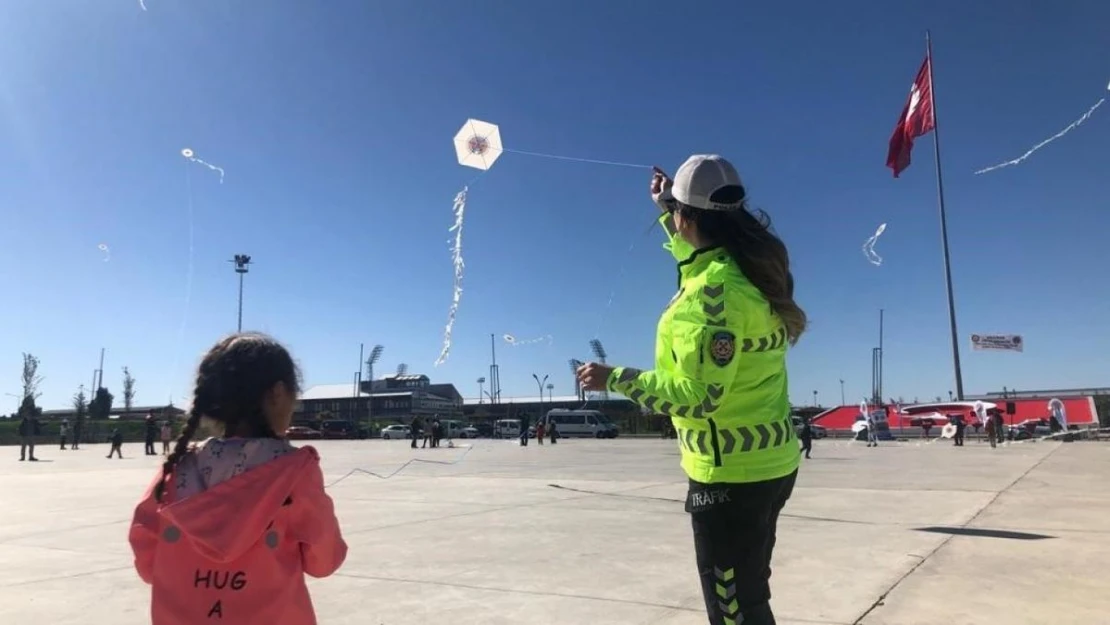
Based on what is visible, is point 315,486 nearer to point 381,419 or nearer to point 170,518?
point 170,518

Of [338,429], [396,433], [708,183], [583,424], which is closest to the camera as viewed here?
[708,183]

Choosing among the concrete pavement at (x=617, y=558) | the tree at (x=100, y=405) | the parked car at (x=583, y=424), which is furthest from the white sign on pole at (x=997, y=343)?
the tree at (x=100, y=405)

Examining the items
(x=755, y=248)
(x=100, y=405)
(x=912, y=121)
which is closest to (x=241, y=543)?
(x=755, y=248)

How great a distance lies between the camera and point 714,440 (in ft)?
6.44

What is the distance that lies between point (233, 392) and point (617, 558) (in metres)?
4.10

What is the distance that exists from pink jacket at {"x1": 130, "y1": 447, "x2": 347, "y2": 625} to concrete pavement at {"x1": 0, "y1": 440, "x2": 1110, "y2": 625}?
7.18 ft

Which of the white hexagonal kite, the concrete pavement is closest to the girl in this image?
the concrete pavement

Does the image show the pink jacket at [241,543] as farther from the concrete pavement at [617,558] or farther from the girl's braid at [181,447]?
the concrete pavement at [617,558]

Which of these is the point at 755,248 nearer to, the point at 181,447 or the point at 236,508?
the point at 236,508

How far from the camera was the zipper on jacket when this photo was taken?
1.95 meters

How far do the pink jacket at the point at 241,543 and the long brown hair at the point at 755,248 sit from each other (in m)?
1.27

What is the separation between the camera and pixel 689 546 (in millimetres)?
5879

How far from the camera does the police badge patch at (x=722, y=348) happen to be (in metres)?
1.84

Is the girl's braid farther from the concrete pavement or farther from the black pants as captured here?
the concrete pavement
